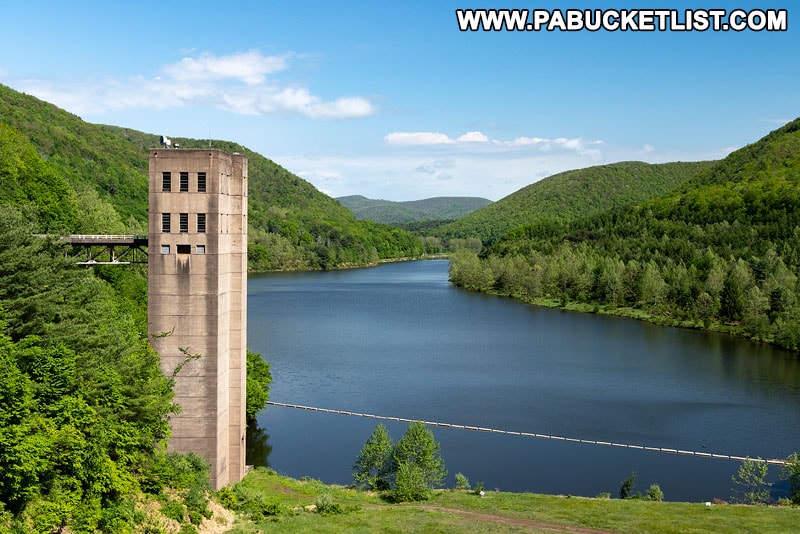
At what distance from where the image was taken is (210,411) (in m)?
34.8

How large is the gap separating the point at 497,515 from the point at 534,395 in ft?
100

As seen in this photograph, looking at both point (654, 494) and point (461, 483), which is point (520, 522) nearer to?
point (461, 483)

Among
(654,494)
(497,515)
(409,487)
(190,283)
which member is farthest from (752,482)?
(190,283)

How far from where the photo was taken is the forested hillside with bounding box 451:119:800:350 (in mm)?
100562

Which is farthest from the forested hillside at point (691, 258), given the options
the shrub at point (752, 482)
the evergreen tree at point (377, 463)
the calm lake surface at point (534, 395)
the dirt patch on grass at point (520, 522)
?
the dirt patch on grass at point (520, 522)

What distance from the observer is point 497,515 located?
32.0 m

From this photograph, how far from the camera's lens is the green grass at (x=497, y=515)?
1152 inches

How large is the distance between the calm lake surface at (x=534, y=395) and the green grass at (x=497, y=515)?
6.76 m

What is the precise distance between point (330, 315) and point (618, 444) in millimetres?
63930

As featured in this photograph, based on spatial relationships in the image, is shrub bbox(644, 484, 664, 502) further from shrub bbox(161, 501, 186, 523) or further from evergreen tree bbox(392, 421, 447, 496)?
shrub bbox(161, 501, 186, 523)

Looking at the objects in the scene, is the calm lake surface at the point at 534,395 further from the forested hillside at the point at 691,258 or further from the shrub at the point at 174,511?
the shrub at the point at 174,511

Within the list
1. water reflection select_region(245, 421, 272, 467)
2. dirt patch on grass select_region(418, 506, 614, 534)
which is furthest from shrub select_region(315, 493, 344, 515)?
water reflection select_region(245, 421, 272, 467)

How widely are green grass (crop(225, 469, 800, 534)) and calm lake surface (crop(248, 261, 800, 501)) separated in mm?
6761

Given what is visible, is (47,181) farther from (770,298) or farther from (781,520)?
(770,298)
